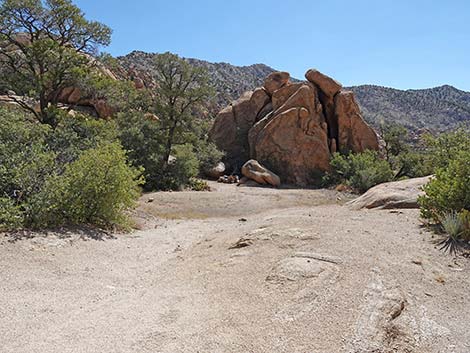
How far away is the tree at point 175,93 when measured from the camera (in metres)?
21.2

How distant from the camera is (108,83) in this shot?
18516 millimetres

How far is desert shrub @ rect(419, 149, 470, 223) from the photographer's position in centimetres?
725

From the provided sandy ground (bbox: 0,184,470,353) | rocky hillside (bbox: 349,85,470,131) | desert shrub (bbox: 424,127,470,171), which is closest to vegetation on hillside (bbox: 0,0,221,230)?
sandy ground (bbox: 0,184,470,353)

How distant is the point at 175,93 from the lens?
851 inches

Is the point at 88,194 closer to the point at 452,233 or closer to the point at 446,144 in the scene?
the point at 452,233

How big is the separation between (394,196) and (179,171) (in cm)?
1314

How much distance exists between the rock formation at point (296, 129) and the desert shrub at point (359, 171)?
4.06 ft

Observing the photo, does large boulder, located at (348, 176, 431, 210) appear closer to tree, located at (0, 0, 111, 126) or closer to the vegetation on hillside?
the vegetation on hillside

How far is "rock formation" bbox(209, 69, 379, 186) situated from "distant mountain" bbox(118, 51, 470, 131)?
25.6 meters

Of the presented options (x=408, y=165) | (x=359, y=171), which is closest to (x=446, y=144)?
(x=359, y=171)

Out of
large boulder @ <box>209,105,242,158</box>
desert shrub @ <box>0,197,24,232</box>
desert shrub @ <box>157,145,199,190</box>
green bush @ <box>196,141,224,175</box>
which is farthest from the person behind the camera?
large boulder @ <box>209,105,242,158</box>

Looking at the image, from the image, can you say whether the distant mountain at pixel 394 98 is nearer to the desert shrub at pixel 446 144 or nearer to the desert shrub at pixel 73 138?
the desert shrub at pixel 446 144

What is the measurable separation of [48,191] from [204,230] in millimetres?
4170

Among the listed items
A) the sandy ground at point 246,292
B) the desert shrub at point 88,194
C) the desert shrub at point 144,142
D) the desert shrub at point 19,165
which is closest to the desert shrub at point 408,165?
the desert shrub at point 144,142
